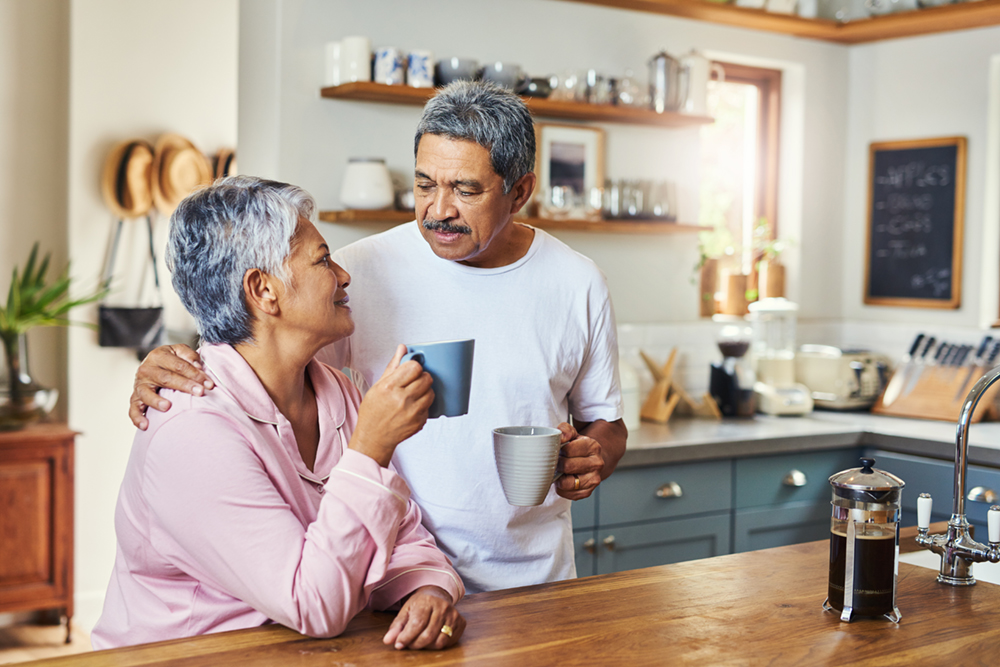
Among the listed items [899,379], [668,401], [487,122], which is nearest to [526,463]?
[487,122]

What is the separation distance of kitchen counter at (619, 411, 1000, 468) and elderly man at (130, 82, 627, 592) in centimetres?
125

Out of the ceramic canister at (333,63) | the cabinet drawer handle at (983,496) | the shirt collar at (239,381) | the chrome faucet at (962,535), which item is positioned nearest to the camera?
the shirt collar at (239,381)

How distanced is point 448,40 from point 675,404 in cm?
155

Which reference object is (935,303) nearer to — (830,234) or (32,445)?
(830,234)

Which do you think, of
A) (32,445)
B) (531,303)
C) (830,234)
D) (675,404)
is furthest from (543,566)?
(830,234)

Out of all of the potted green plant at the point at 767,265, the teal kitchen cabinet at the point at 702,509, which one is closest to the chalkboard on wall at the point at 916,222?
the potted green plant at the point at 767,265

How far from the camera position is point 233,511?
1.27 m

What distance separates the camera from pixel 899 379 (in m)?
3.99

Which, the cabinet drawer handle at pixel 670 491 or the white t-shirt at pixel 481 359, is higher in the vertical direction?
the white t-shirt at pixel 481 359

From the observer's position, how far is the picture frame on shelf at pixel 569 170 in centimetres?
359

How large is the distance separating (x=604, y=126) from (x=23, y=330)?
7.82ft

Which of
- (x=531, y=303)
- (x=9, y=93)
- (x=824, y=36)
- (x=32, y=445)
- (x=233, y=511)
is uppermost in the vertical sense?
(x=824, y=36)

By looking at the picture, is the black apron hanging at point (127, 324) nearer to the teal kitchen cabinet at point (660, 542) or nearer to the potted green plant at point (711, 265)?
the teal kitchen cabinet at point (660, 542)

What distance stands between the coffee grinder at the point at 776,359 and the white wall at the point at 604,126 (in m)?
0.28
